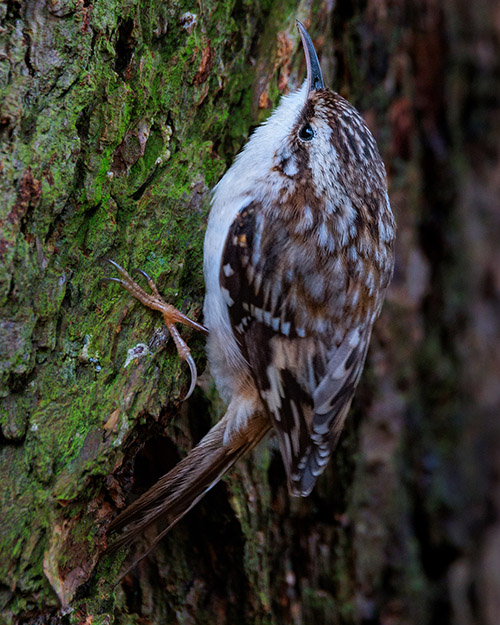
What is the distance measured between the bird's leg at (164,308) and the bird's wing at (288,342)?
13cm

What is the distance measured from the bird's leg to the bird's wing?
128mm

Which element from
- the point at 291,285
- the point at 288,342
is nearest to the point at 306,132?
the point at 291,285

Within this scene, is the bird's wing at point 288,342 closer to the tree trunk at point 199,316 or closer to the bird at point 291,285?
the bird at point 291,285

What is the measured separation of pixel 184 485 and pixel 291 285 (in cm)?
51

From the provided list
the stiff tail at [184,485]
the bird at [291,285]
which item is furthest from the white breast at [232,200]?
the stiff tail at [184,485]

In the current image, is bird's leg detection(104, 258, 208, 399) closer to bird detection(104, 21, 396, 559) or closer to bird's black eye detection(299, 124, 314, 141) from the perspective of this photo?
bird detection(104, 21, 396, 559)

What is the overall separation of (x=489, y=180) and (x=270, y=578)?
1.84 meters

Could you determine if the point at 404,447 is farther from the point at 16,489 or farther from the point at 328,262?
the point at 16,489

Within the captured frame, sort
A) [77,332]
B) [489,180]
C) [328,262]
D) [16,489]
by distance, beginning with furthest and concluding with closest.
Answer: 1. [489,180]
2. [328,262]
3. [77,332]
4. [16,489]

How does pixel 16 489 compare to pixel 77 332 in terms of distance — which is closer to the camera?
pixel 16 489

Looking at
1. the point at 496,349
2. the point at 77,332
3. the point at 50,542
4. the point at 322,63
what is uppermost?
the point at 322,63

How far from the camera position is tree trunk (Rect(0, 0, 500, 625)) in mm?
1140

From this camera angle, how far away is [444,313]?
2.35 meters

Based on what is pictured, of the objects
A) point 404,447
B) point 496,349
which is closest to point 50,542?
point 404,447
